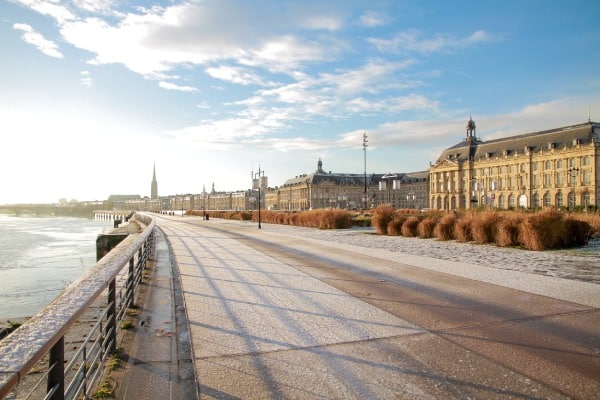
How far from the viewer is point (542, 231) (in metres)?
15.3

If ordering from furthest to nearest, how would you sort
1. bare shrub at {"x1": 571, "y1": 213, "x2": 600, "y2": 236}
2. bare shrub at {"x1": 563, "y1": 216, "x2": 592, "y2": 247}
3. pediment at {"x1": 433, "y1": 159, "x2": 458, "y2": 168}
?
pediment at {"x1": 433, "y1": 159, "x2": 458, "y2": 168}, bare shrub at {"x1": 571, "y1": 213, "x2": 600, "y2": 236}, bare shrub at {"x1": 563, "y1": 216, "x2": 592, "y2": 247}

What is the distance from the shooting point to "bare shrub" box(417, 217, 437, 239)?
21750mm

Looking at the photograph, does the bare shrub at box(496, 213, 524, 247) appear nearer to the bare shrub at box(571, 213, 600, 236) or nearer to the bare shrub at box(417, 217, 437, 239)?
the bare shrub at box(571, 213, 600, 236)

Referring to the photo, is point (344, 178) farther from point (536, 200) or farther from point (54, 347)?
point (54, 347)

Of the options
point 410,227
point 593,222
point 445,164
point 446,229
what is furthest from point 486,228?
point 445,164

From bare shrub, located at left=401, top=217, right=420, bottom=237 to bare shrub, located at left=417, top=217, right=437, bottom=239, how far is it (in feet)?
2.01

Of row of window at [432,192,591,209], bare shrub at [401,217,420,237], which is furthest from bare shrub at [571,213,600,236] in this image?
row of window at [432,192,591,209]

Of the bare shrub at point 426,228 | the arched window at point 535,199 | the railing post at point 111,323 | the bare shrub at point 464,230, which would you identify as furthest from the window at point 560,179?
the railing post at point 111,323

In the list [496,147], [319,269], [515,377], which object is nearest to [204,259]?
[319,269]

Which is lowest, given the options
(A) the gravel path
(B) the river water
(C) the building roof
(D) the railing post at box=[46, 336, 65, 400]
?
(B) the river water

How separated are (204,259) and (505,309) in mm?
9311

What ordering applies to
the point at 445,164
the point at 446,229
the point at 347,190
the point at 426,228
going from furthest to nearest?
the point at 347,190 → the point at 445,164 → the point at 426,228 → the point at 446,229

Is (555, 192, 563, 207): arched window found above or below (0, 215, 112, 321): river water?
above

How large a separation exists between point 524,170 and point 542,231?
8510 centimetres
